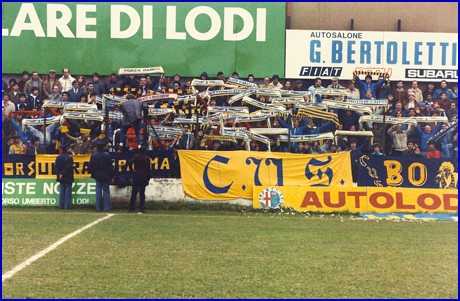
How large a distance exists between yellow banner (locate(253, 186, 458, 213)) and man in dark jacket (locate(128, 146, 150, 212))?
3.10 metres

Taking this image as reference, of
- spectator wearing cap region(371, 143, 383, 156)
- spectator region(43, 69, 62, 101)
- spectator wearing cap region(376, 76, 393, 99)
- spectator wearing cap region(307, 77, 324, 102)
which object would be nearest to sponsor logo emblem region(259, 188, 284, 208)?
spectator wearing cap region(371, 143, 383, 156)

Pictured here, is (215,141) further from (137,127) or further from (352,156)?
(352,156)

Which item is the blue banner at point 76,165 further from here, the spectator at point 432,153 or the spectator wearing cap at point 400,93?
the spectator wearing cap at point 400,93

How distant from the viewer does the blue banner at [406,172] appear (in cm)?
1875

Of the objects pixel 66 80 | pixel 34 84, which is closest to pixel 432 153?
pixel 66 80

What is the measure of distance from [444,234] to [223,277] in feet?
21.9

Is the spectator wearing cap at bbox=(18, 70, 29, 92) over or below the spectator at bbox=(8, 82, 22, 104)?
over

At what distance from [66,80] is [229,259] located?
13795mm

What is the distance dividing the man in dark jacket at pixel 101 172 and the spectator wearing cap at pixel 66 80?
184 inches

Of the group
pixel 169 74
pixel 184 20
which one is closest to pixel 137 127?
pixel 169 74

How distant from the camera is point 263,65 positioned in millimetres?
22562

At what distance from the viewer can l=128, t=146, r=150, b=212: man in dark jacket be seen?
17.2m

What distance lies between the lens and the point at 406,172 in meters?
18.8

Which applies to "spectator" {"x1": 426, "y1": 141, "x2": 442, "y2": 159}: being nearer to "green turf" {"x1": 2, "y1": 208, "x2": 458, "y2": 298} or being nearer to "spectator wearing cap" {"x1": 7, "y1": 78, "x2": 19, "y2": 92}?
"green turf" {"x1": 2, "y1": 208, "x2": 458, "y2": 298}
